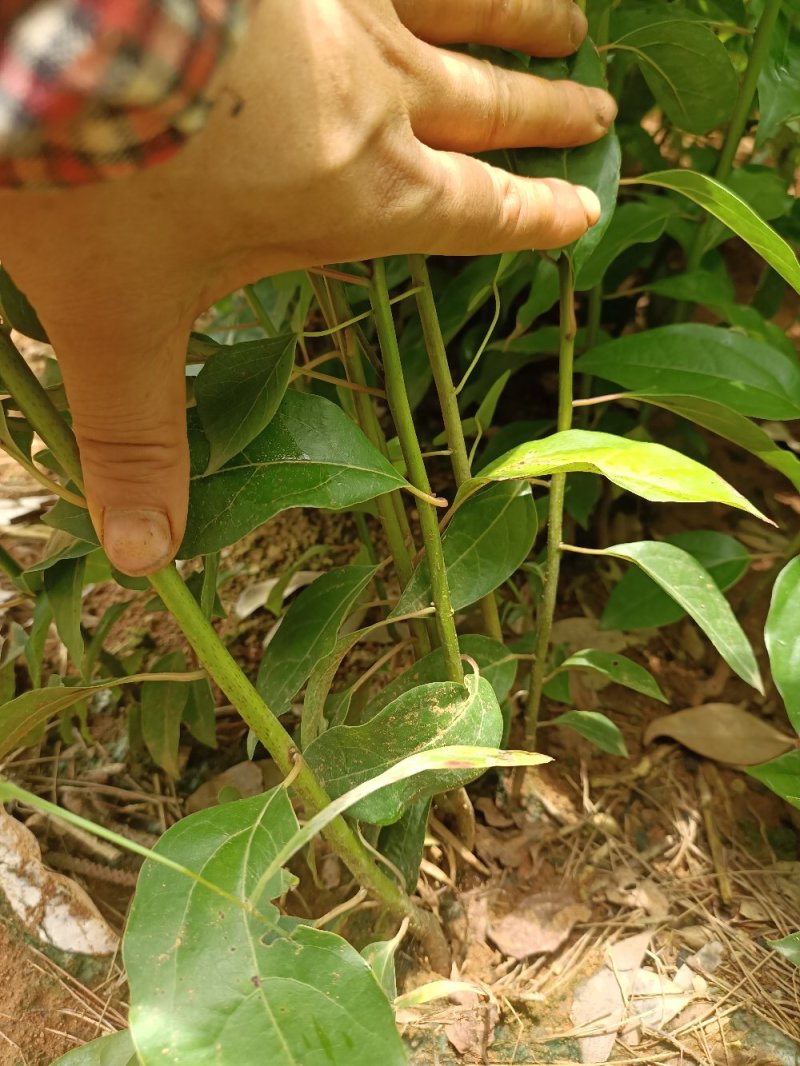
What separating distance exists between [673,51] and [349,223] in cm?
54

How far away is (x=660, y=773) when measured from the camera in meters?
1.03

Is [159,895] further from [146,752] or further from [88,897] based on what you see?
[146,752]

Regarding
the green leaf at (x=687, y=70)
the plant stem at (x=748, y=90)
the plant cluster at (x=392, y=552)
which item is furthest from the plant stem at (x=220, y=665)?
the plant stem at (x=748, y=90)

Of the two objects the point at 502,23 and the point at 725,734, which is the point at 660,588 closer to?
the point at 725,734

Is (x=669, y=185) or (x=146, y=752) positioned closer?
(x=669, y=185)

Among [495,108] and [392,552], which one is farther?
[392,552]

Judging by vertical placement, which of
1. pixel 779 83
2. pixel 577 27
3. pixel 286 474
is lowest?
pixel 286 474

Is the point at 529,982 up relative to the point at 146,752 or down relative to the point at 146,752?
down

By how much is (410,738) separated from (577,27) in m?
0.57

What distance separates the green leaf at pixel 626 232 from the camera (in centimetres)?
86

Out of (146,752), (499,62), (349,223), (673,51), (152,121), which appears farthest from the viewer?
(146,752)

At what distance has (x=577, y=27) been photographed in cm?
61

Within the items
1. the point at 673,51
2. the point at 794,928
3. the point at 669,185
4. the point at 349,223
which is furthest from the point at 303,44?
the point at 794,928

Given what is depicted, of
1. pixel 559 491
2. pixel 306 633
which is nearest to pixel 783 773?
pixel 559 491
